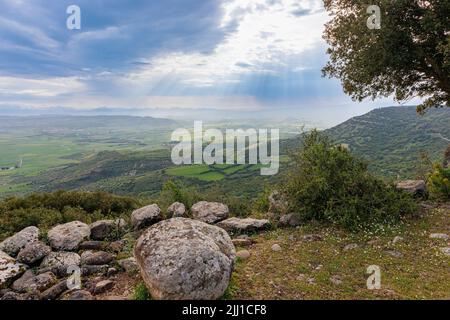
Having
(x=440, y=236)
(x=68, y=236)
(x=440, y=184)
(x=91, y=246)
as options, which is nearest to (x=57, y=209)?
(x=68, y=236)

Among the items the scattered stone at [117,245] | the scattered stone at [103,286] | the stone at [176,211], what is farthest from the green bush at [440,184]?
the scattered stone at [103,286]

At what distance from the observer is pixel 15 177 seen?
193 metres

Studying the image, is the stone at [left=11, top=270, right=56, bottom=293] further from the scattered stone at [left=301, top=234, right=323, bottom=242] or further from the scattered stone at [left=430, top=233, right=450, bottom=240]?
the scattered stone at [left=430, top=233, right=450, bottom=240]

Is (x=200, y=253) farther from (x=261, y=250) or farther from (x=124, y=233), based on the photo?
(x=124, y=233)

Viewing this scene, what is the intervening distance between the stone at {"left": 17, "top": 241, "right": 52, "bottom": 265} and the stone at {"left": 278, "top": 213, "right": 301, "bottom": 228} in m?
9.53

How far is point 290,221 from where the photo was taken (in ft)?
48.4

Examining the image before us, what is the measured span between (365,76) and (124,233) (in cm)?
1434

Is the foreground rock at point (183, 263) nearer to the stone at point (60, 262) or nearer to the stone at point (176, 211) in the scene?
the stone at point (60, 262)

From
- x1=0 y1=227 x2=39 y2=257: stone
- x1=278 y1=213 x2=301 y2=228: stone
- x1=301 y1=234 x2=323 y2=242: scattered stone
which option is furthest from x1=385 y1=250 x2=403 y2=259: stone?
x1=0 y1=227 x2=39 y2=257: stone

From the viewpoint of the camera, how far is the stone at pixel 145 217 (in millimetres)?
14511

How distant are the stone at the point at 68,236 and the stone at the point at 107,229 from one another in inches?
12.3

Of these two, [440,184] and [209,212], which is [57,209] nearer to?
[209,212]

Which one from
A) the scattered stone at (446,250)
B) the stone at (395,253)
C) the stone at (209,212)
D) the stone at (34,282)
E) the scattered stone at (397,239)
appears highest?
the stone at (209,212)

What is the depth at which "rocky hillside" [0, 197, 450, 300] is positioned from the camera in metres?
7.93
